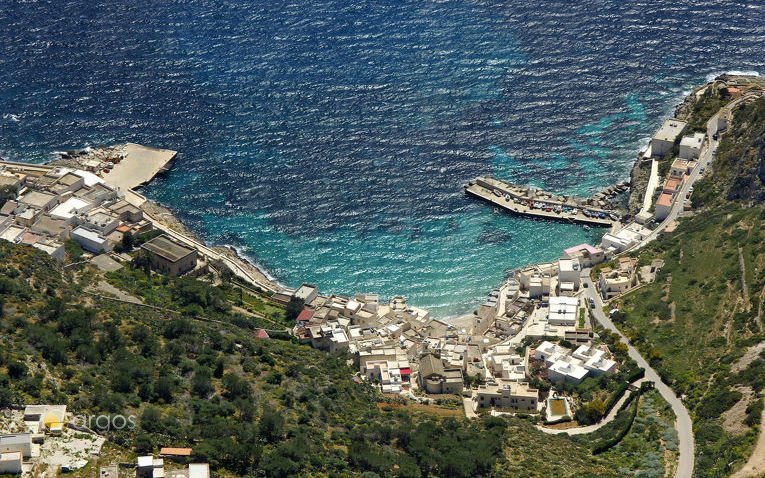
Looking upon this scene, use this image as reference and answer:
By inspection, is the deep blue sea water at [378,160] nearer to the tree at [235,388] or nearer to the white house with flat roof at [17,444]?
the tree at [235,388]

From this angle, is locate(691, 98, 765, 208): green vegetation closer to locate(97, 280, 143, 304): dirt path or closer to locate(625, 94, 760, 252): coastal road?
locate(625, 94, 760, 252): coastal road

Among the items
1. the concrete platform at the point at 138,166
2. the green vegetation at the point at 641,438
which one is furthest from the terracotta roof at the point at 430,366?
the concrete platform at the point at 138,166

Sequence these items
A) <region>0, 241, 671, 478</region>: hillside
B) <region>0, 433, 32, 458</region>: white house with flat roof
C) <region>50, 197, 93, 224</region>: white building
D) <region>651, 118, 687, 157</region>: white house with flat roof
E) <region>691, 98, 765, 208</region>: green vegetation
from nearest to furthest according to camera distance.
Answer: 1. <region>0, 433, 32, 458</region>: white house with flat roof
2. <region>0, 241, 671, 478</region>: hillside
3. <region>691, 98, 765, 208</region>: green vegetation
4. <region>50, 197, 93, 224</region>: white building
5. <region>651, 118, 687, 157</region>: white house with flat roof

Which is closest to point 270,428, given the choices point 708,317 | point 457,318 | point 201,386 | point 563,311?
point 201,386

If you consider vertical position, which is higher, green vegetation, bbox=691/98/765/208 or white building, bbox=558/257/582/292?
green vegetation, bbox=691/98/765/208

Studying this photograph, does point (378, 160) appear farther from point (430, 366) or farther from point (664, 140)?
point (430, 366)

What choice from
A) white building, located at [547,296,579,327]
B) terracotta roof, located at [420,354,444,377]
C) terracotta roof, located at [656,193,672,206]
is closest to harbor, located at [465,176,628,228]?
terracotta roof, located at [656,193,672,206]

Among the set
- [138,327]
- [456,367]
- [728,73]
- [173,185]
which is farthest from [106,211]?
[728,73]
